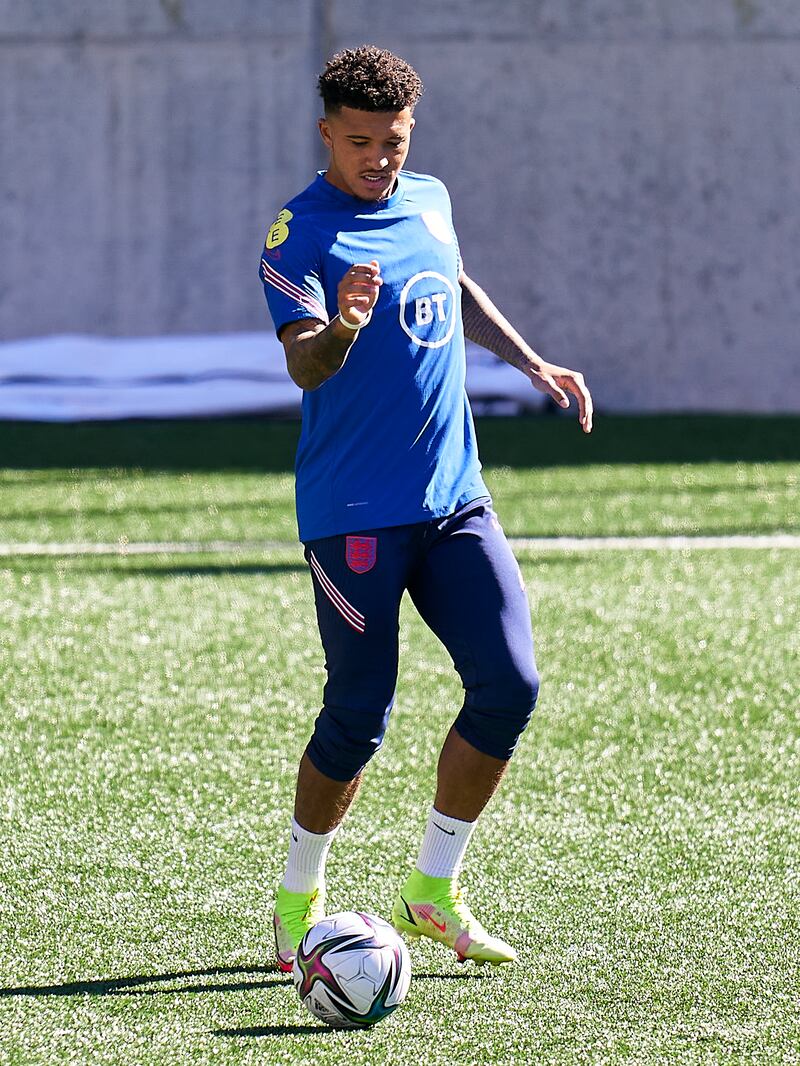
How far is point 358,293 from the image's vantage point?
318 centimetres

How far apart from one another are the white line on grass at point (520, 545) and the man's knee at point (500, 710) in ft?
18.6

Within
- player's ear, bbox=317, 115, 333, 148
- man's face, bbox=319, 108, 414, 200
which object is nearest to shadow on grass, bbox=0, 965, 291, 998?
man's face, bbox=319, 108, 414, 200

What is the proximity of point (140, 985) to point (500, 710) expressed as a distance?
99 centimetres

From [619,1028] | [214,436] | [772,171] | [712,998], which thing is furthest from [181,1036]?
[772,171]

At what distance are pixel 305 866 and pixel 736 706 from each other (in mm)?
2744

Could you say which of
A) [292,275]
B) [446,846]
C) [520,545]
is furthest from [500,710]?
[520,545]

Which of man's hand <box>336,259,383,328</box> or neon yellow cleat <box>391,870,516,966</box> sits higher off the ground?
man's hand <box>336,259,383,328</box>

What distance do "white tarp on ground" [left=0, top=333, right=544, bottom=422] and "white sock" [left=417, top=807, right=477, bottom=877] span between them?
12.0m

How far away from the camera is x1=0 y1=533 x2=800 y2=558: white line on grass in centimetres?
930

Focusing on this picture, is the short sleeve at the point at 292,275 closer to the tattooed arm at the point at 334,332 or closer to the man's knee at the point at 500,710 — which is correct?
the tattooed arm at the point at 334,332

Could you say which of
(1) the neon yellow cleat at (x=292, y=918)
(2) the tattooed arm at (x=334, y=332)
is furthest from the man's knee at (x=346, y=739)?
(2) the tattooed arm at (x=334, y=332)

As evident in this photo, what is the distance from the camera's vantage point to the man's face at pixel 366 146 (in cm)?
347

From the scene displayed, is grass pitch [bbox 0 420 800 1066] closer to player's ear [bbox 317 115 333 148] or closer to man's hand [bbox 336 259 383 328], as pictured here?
man's hand [bbox 336 259 383 328]

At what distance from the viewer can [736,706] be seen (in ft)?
20.0
